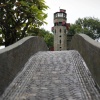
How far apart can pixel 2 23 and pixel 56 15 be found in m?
52.2

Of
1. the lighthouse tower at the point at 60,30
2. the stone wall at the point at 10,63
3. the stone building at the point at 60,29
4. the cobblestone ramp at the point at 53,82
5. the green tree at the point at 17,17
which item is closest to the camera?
the cobblestone ramp at the point at 53,82

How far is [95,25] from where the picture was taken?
3076 inches

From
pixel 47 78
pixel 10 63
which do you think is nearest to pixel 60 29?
pixel 47 78

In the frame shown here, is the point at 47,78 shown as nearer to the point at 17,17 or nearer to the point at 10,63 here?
the point at 10,63

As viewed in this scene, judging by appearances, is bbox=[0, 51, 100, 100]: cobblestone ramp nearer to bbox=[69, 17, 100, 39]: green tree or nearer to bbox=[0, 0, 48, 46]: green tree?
bbox=[0, 0, 48, 46]: green tree

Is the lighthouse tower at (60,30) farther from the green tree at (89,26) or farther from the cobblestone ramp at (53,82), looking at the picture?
the cobblestone ramp at (53,82)

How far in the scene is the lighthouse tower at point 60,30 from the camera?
76250 mm

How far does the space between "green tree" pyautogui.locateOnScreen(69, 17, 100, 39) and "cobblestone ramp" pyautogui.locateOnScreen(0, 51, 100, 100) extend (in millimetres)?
63085

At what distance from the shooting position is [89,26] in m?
79.8

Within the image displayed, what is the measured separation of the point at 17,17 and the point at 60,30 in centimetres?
5157

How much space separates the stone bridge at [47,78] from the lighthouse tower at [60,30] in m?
63.2

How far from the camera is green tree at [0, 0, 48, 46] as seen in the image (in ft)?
84.8

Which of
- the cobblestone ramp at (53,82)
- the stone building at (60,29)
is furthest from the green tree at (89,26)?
the cobblestone ramp at (53,82)

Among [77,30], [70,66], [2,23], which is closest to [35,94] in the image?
[70,66]
